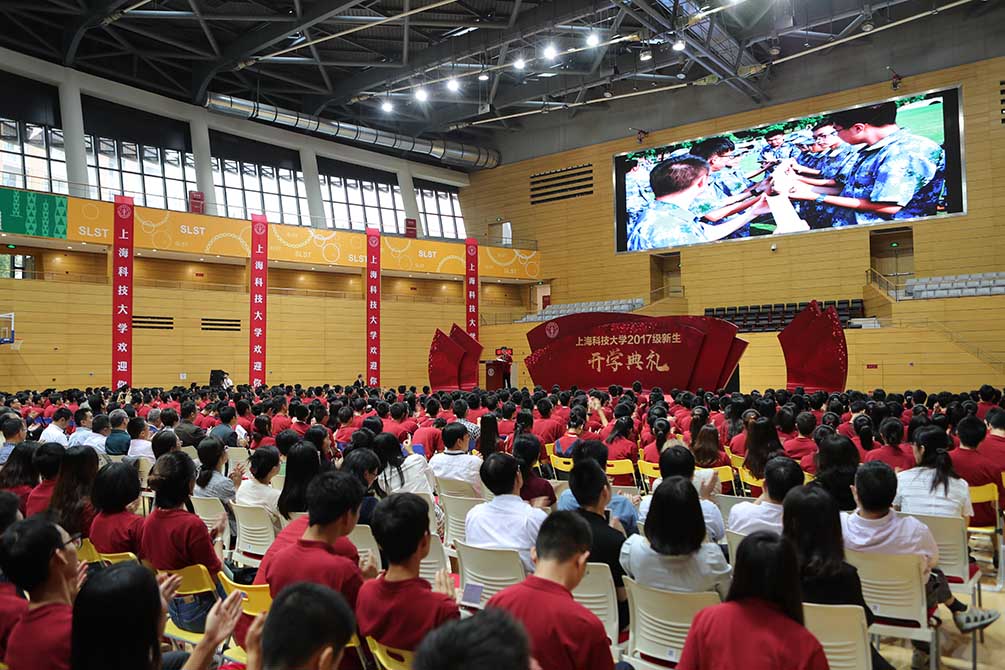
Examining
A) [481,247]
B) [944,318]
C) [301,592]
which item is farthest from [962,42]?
[301,592]

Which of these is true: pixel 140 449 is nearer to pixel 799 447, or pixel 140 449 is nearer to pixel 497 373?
pixel 799 447

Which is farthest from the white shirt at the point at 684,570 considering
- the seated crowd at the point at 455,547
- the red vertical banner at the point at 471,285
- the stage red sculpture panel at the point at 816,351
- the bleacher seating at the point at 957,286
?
the red vertical banner at the point at 471,285

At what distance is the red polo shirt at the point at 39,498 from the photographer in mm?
4430

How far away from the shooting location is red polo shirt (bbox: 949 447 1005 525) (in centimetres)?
508

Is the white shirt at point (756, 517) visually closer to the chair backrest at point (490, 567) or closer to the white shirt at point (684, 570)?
the white shirt at point (684, 570)

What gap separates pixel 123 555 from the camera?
142 inches

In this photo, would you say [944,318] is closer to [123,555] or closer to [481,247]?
[481,247]

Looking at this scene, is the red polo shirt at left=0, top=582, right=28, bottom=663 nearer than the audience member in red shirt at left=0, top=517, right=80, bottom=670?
No

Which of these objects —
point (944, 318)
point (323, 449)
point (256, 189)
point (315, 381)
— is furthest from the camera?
point (256, 189)

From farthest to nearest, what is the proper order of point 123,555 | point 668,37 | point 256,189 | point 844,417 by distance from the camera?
point 256,189 < point 668,37 < point 844,417 < point 123,555

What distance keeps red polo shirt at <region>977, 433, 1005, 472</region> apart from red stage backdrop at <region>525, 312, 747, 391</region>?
738cm

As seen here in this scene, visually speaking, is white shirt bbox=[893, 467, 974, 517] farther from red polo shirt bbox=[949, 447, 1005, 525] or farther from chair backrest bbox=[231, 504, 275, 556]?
chair backrest bbox=[231, 504, 275, 556]

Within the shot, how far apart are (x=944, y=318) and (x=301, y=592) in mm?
19716

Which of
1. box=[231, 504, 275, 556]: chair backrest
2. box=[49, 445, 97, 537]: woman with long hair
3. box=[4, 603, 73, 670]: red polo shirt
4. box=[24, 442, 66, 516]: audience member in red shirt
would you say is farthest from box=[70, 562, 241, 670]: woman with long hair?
box=[24, 442, 66, 516]: audience member in red shirt
